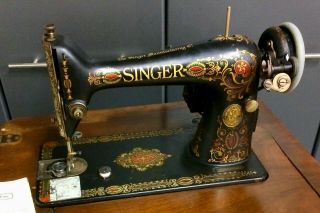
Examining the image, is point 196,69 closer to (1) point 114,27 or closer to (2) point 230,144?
(2) point 230,144

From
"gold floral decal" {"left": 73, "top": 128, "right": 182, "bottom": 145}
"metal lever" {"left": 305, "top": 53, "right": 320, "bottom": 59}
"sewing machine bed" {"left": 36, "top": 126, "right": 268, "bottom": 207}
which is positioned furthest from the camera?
"metal lever" {"left": 305, "top": 53, "right": 320, "bottom": 59}

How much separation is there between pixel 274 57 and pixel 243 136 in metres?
0.20

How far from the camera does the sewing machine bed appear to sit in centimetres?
86

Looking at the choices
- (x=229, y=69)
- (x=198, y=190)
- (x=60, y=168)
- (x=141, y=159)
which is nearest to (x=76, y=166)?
(x=60, y=168)

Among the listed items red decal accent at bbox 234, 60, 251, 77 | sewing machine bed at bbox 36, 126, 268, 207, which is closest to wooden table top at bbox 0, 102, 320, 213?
sewing machine bed at bbox 36, 126, 268, 207

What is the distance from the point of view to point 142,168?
913 mm

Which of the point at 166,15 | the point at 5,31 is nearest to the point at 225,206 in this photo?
the point at 166,15

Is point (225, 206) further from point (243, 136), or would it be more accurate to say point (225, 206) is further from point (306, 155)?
point (306, 155)

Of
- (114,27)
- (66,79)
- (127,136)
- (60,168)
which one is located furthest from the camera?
(114,27)

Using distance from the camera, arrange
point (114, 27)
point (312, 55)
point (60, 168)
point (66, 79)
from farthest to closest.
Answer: point (312, 55) < point (114, 27) < point (60, 168) < point (66, 79)

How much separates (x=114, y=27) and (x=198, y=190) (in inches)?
21.5

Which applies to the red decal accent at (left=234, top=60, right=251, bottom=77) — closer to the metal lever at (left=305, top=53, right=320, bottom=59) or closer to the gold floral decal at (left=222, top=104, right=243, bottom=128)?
the gold floral decal at (left=222, top=104, right=243, bottom=128)

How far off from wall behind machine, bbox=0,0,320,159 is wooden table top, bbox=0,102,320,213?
156 millimetres

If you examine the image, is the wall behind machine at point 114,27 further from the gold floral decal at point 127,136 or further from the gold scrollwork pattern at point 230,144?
the gold scrollwork pattern at point 230,144
